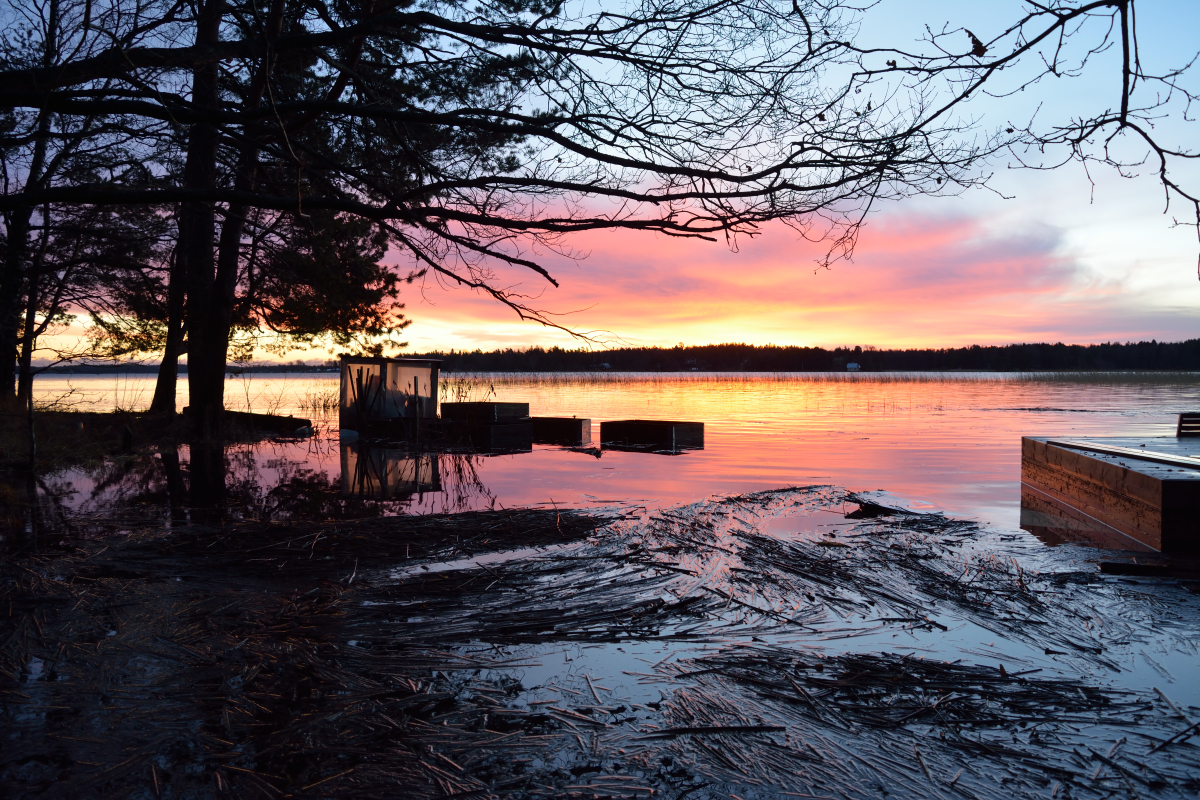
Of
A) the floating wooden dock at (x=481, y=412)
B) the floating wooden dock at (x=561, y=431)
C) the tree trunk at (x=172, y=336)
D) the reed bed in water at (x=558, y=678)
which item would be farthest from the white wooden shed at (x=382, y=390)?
the reed bed in water at (x=558, y=678)

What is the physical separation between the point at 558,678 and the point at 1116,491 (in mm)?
6559

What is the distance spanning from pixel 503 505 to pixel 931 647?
18.3 feet

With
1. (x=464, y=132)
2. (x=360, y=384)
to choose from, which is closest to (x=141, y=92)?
(x=464, y=132)

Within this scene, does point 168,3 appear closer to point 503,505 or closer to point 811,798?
point 503,505

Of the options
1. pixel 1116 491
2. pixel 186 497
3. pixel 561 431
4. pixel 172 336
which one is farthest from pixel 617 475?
pixel 172 336

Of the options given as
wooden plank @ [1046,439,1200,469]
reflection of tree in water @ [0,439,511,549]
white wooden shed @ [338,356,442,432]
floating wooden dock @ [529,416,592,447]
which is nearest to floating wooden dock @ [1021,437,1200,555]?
wooden plank @ [1046,439,1200,469]

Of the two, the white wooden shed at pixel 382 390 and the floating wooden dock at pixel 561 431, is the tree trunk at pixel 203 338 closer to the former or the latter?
the white wooden shed at pixel 382 390

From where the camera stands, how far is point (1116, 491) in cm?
730

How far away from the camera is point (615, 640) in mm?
4090

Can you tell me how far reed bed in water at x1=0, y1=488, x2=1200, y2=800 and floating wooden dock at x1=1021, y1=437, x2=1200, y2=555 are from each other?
155 centimetres

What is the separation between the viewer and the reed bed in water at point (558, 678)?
105 inches

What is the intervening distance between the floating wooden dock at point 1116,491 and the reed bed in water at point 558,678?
5.08ft

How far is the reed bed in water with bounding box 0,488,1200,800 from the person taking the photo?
2662 mm

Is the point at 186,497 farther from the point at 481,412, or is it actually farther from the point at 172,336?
the point at 172,336
